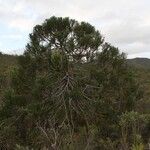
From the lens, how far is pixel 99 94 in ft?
65.9

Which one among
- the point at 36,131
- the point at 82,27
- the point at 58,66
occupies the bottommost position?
the point at 36,131

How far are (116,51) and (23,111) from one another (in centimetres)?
501

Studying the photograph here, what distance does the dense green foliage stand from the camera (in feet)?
62.0

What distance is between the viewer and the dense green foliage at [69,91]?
18906 millimetres

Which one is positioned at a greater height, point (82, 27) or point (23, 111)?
point (82, 27)

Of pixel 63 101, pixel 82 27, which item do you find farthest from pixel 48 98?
pixel 82 27

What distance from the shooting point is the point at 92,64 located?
2084cm

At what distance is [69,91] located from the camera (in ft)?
63.6

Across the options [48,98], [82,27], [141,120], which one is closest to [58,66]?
[48,98]

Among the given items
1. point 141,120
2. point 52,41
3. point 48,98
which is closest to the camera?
point 141,120

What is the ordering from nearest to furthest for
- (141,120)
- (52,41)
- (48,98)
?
1. (141,120)
2. (48,98)
3. (52,41)

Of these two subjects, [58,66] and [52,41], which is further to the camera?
[52,41]

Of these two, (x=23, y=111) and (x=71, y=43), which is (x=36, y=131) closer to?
(x=23, y=111)

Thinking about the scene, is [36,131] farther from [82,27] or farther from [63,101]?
[82,27]
